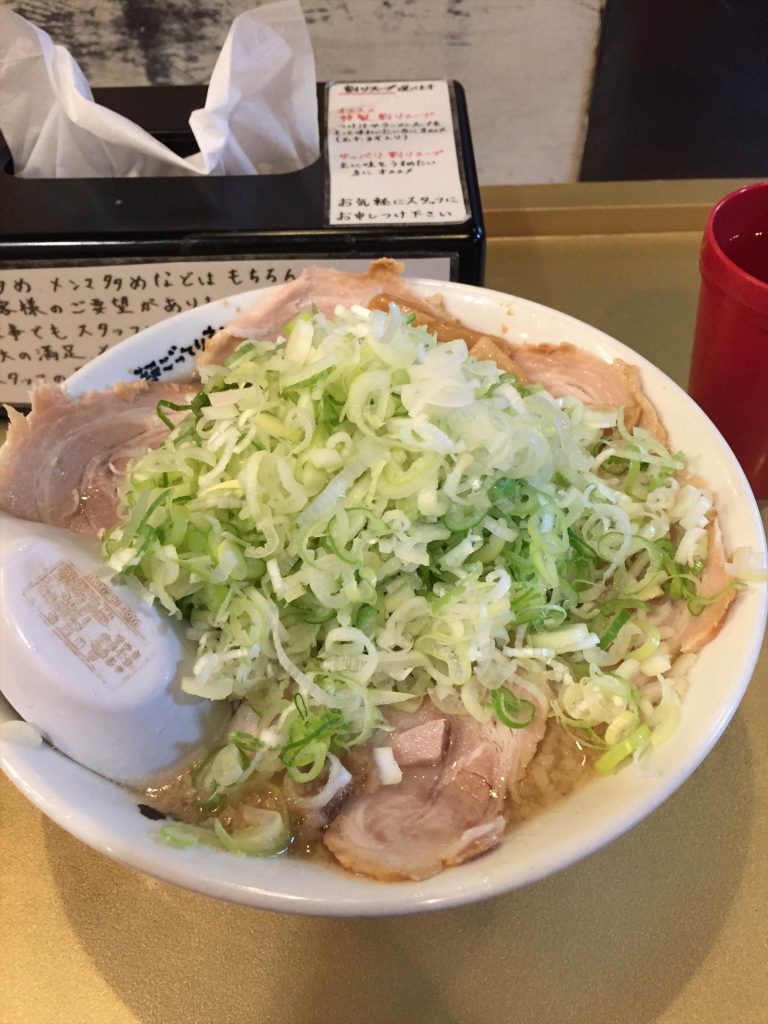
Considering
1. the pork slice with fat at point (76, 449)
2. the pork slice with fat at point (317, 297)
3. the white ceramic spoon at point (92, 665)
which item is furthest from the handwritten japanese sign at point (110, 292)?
the white ceramic spoon at point (92, 665)

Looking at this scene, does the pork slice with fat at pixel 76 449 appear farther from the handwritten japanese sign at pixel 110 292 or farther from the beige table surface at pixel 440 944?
the beige table surface at pixel 440 944

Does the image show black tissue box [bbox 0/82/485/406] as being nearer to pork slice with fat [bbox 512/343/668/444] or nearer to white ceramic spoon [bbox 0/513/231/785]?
pork slice with fat [bbox 512/343/668/444]

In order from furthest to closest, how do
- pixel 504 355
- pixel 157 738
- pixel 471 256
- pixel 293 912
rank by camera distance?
pixel 471 256 → pixel 504 355 → pixel 157 738 → pixel 293 912

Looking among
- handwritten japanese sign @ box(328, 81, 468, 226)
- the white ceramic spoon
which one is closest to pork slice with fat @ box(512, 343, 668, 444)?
handwritten japanese sign @ box(328, 81, 468, 226)

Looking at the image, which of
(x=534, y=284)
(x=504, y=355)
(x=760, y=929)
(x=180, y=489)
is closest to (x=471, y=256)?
(x=504, y=355)

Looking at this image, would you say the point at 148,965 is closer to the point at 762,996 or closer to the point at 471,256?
the point at 762,996
